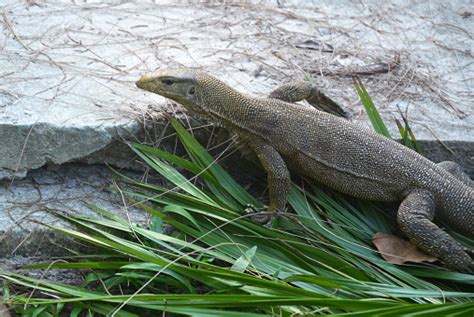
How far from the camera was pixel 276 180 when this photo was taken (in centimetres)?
453

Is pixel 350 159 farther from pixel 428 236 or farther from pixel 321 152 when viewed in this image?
pixel 428 236

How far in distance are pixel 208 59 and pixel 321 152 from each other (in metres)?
1.60

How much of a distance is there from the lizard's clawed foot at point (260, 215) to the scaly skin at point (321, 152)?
0.07m

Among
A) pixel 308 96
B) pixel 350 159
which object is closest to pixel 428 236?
pixel 350 159

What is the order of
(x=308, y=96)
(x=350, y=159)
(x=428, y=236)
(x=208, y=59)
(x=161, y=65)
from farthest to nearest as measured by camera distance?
1. (x=208, y=59)
2. (x=161, y=65)
3. (x=308, y=96)
4. (x=350, y=159)
5. (x=428, y=236)

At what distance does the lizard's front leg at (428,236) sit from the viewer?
14.0 feet

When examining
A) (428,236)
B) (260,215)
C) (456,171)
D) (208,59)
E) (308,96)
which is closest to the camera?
(428,236)

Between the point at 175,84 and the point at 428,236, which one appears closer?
the point at 428,236

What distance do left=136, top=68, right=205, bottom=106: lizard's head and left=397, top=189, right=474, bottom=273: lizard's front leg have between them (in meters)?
1.65

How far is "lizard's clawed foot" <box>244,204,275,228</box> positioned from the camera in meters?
4.46

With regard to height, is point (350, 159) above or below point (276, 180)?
above

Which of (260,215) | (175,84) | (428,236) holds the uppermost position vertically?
(175,84)

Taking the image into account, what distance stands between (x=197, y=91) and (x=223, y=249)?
1.20 metres

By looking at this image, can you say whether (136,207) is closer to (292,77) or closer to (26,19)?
(292,77)
